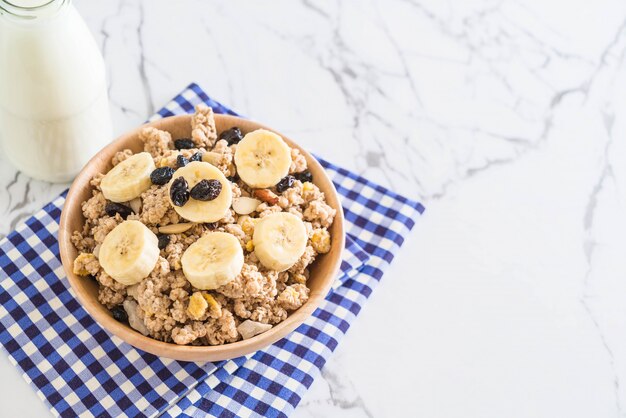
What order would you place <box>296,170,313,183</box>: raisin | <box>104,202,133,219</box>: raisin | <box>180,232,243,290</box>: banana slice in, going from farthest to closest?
<box>296,170,313,183</box>: raisin, <box>104,202,133,219</box>: raisin, <box>180,232,243,290</box>: banana slice

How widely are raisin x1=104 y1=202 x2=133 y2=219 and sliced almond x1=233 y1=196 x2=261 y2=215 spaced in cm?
18

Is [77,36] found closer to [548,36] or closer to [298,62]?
[298,62]

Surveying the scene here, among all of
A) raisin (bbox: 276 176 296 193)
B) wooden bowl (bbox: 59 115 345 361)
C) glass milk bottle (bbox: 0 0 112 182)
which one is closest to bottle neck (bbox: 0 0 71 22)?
glass milk bottle (bbox: 0 0 112 182)

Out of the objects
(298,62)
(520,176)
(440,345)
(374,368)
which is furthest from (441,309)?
(298,62)

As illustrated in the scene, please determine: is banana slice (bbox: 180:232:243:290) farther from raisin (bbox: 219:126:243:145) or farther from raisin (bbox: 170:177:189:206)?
raisin (bbox: 219:126:243:145)

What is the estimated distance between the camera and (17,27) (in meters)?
1.28

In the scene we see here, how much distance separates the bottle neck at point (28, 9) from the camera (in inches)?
49.4

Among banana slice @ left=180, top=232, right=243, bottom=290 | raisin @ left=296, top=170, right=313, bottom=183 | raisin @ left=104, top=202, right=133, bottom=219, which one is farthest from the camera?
raisin @ left=296, top=170, right=313, bottom=183

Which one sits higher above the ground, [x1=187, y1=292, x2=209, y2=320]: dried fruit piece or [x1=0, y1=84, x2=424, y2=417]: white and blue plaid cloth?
[x1=187, y1=292, x2=209, y2=320]: dried fruit piece

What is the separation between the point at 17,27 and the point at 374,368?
2.77 feet

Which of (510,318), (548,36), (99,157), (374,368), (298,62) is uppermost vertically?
(548,36)

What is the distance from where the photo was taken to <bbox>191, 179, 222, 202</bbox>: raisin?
1.25 m

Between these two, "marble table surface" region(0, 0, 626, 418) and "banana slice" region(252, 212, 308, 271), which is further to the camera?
"marble table surface" region(0, 0, 626, 418)

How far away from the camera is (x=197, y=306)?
121 cm
